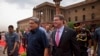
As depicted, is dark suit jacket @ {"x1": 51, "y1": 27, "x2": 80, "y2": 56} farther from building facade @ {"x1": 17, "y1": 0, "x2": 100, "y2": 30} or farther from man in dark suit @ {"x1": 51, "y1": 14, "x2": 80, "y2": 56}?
building facade @ {"x1": 17, "y1": 0, "x2": 100, "y2": 30}

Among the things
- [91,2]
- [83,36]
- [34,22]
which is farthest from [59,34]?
[91,2]

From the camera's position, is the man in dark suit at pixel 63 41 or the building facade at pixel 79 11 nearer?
the man in dark suit at pixel 63 41

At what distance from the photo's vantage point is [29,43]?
6.42 m

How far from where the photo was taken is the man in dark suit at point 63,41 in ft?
21.3

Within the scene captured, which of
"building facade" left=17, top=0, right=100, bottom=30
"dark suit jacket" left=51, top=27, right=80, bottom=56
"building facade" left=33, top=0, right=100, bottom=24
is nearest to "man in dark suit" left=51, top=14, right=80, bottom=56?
"dark suit jacket" left=51, top=27, right=80, bottom=56

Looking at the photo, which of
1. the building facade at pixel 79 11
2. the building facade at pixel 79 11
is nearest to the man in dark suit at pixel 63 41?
the building facade at pixel 79 11

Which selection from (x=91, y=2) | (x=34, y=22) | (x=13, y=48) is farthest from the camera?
(x=91, y=2)

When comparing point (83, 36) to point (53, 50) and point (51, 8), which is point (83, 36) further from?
point (51, 8)

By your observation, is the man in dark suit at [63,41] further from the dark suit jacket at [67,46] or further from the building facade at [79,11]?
the building facade at [79,11]

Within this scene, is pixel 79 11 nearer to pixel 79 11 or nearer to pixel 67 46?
pixel 79 11

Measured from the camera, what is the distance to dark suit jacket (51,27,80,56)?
6.47 metres

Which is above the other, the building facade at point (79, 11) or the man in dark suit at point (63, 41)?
the building facade at point (79, 11)

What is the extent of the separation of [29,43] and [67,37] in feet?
2.88

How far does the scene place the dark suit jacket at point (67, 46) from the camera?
21.2 ft
